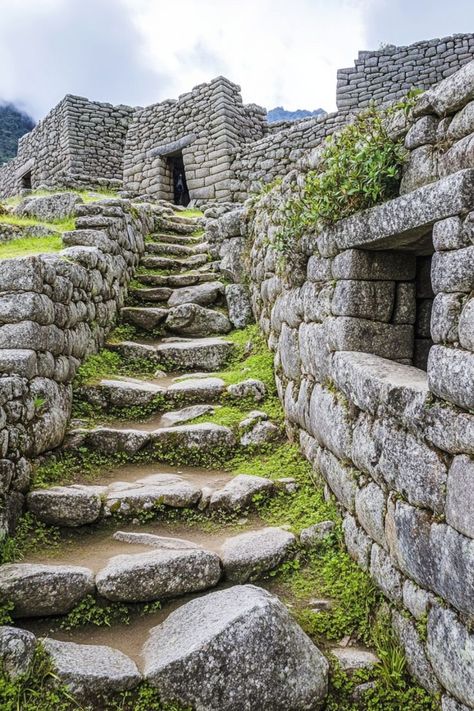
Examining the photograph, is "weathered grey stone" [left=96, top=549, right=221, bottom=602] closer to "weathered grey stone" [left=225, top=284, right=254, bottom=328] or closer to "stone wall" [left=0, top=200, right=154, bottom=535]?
"stone wall" [left=0, top=200, right=154, bottom=535]

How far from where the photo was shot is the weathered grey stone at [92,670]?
2.48 meters

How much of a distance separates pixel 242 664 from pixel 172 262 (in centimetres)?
663

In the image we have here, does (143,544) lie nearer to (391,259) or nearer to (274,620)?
(274,620)

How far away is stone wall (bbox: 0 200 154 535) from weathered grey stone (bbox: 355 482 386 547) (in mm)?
2141

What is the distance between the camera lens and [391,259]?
11.6 ft

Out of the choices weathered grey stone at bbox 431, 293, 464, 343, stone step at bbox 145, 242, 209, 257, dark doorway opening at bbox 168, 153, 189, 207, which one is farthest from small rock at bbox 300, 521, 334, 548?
dark doorway opening at bbox 168, 153, 189, 207

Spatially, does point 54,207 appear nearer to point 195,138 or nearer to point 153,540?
point 195,138

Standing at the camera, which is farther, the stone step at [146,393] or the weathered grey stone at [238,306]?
the weathered grey stone at [238,306]

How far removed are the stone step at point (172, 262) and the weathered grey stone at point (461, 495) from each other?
6.49 m

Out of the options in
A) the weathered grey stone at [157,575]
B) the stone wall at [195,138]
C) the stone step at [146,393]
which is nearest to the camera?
the weathered grey stone at [157,575]

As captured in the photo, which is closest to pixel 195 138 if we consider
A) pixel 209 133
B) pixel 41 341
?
pixel 209 133

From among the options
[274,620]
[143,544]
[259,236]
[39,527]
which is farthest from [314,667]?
[259,236]

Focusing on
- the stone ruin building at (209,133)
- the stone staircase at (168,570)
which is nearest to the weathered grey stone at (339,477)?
the stone staircase at (168,570)

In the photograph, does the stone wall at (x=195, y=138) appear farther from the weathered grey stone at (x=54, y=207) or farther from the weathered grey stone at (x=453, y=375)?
the weathered grey stone at (x=453, y=375)
